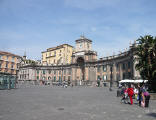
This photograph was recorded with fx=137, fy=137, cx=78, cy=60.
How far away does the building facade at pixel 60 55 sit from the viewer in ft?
262

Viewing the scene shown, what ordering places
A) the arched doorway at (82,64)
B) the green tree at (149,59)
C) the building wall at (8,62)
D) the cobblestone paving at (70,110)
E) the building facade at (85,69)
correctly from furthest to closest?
the building wall at (8,62), the arched doorway at (82,64), the building facade at (85,69), the green tree at (149,59), the cobblestone paving at (70,110)

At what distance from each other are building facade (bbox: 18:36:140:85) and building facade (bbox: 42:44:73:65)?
7548 millimetres

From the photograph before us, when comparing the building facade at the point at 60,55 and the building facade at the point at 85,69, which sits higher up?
the building facade at the point at 60,55

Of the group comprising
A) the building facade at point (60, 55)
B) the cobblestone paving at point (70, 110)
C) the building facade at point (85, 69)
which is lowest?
the cobblestone paving at point (70, 110)

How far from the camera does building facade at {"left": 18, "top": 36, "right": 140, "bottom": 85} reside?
161ft

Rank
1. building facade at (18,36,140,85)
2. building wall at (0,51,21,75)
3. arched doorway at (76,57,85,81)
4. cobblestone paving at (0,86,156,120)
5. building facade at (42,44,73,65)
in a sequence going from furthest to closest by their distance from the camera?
building facade at (42,44,73,65), building wall at (0,51,21,75), arched doorway at (76,57,85,81), building facade at (18,36,140,85), cobblestone paving at (0,86,156,120)

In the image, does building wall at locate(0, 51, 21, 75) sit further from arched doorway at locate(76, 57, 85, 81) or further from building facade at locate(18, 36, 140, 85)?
arched doorway at locate(76, 57, 85, 81)

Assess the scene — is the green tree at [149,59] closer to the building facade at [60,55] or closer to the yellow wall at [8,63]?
the building facade at [60,55]

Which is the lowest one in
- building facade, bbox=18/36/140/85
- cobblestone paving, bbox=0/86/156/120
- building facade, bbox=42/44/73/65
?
cobblestone paving, bbox=0/86/156/120

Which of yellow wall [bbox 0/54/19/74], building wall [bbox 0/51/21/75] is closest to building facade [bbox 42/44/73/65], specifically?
building wall [bbox 0/51/21/75]

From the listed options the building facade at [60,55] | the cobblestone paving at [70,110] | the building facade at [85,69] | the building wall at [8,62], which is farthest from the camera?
→ the building facade at [60,55]

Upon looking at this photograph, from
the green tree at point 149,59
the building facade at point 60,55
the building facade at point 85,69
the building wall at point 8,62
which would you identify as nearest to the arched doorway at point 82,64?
the building facade at point 85,69

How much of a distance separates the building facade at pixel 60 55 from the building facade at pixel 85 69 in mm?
7548

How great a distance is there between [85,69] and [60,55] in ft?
79.3
